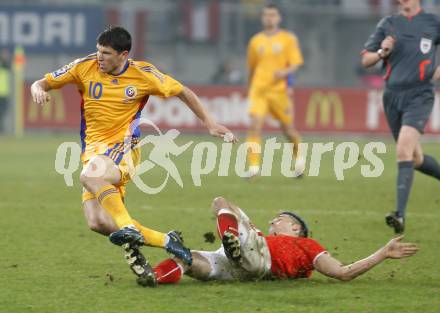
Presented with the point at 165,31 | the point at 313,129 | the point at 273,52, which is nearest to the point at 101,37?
the point at 273,52

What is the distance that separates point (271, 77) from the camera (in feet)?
50.7

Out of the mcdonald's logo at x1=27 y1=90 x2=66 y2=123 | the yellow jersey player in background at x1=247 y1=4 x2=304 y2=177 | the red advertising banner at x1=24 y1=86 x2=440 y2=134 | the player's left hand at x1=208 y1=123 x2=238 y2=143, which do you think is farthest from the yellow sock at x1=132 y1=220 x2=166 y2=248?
the mcdonald's logo at x1=27 y1=90 x2=66 y2=123

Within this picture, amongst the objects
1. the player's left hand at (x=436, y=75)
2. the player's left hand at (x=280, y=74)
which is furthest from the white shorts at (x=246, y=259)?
the player's left hand at (x=280, y=74)

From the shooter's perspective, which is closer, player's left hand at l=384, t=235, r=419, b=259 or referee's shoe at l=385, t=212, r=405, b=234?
player's left hand at l=384, t=235, r=419, b=259

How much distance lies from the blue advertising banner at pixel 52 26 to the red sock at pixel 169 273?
20.2m

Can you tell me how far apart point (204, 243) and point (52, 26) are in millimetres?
18851

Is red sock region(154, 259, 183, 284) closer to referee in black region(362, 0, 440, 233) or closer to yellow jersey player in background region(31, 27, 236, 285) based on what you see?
yellow jersey player in background region(31, 27, 236, 285)

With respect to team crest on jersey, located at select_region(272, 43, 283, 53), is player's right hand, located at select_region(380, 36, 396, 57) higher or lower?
higher

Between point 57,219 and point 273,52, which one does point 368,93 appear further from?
point 57,219

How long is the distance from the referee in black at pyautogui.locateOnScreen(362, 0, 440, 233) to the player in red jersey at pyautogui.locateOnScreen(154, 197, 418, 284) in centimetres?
312

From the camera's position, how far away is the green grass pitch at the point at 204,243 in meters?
6.55

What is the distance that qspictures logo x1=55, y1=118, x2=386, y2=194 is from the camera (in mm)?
15547

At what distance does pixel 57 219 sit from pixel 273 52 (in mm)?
5778

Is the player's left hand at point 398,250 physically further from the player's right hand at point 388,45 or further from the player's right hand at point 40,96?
the player's right hand at point 388,45
